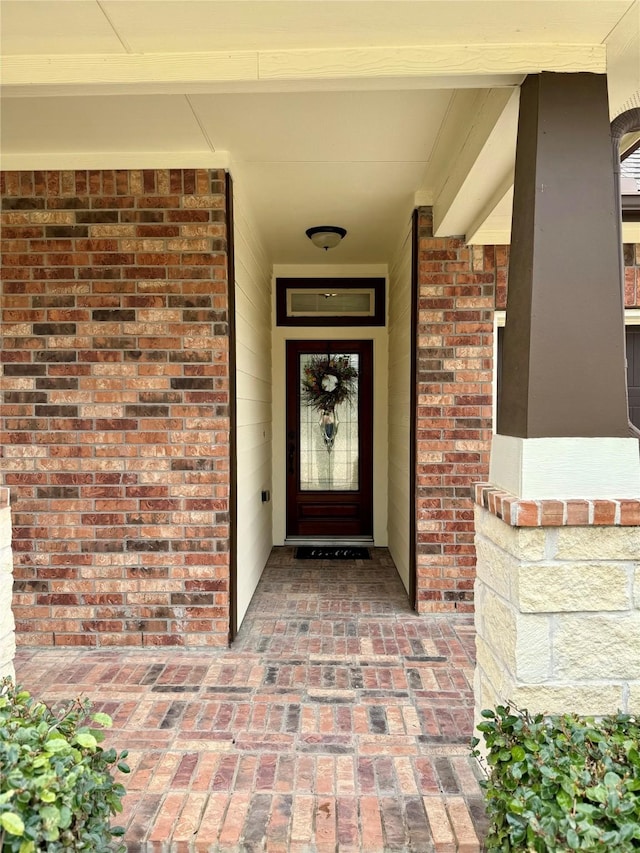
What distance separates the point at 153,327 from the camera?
10.1 feet

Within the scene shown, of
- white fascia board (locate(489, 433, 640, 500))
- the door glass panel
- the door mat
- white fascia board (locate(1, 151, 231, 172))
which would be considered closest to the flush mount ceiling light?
white fascia board (locate(1, 151, 231, 172))

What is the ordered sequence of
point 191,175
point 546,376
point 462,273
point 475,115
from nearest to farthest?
1. point 546,376
2. point 475,115
3. point 191,175
4. point 462,273

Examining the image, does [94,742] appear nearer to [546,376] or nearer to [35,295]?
[546,376]

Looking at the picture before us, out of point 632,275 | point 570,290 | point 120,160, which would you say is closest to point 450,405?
point 632,275

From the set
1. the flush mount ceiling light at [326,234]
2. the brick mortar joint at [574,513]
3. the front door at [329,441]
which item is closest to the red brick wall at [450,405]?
the flush mount ceiling light at [326,234]

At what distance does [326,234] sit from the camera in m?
4.07

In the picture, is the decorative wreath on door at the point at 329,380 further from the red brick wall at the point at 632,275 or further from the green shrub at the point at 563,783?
the green shrub at the point at 563,783

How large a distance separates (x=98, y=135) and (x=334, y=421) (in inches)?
131

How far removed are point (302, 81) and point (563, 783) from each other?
2332 millimetres

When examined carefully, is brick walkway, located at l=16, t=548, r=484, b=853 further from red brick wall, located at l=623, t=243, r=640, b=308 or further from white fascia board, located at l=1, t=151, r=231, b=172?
white fascia board, located at l=1, t=151, r=231, b=172

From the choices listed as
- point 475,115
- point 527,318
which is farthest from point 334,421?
point 527,318

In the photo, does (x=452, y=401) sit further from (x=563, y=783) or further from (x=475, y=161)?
(x=563, y=783)

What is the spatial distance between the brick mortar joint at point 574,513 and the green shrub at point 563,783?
1.83 feet

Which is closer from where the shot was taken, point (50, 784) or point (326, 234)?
point (50, 784)
